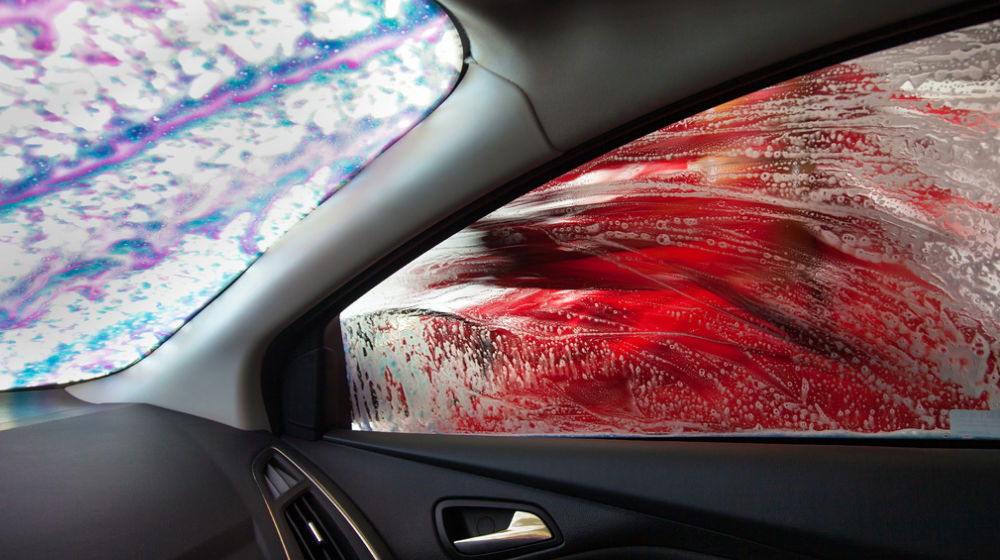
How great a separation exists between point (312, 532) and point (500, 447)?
1.94 ft

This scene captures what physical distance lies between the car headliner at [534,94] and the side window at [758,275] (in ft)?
0.39

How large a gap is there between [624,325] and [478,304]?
1.64ft

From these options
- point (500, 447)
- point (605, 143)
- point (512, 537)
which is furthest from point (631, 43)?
point (512, 537)

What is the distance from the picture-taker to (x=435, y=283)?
1.85 m

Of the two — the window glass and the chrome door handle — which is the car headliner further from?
the chrome door handle

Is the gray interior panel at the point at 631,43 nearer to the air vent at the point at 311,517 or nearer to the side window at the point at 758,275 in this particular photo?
the side window at the point at 758,275

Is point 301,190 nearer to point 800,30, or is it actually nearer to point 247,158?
point 247,158

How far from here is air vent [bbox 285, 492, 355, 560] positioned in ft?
4.79

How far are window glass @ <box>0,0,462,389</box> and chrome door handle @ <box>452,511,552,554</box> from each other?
3.88 feet

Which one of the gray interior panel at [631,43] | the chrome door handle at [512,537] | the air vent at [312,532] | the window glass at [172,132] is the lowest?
the air vent at [312,532]

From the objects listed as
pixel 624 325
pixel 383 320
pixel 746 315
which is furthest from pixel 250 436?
pixel 746 315

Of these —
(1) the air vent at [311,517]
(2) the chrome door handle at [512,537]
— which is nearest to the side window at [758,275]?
(2) the chrome door handle at [512,537]

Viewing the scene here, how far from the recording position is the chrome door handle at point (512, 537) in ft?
4.97

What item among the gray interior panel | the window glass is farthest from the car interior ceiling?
the window glass
